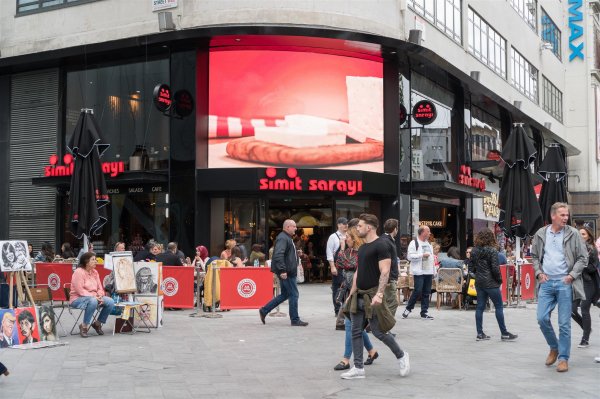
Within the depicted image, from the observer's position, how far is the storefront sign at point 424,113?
26438 millimetres

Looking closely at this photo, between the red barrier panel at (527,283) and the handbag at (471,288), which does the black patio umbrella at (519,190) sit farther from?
the handbag at (471,288)

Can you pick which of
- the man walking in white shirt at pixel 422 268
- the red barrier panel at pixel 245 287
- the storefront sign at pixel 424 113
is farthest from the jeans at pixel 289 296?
the storefront sign at pixel 424 113

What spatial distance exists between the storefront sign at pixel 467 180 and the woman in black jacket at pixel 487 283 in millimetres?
16748

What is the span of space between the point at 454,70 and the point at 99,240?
13.6 meters

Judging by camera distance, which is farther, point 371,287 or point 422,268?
point 422,268

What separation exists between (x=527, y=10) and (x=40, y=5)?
26098 millimetres

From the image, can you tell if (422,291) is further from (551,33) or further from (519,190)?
(551,33)

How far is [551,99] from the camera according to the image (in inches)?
1865

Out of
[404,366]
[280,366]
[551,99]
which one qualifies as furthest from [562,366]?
[551,99]

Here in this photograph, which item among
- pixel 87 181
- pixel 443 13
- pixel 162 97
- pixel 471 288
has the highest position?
pixel 443 13

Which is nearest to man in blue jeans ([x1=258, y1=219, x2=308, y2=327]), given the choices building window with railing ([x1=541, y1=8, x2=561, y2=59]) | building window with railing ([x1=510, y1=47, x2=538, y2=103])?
building window with railing ([x1=510, y1=47, x2=538, y2=103])

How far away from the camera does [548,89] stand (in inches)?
1833

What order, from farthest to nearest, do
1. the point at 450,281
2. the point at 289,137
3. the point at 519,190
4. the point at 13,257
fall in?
1. the point at 289,137
2. the point at 519,190
3. the point at 450,281
4. the point at 13,257

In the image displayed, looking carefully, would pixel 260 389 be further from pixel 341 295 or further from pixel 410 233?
pixel 410 233
